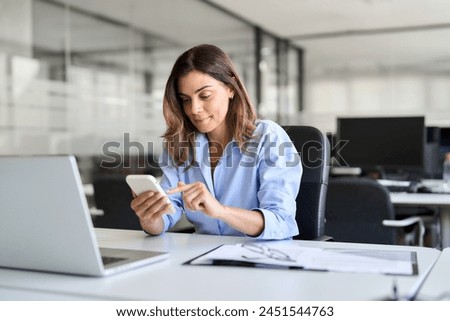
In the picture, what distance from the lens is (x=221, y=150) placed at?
2.00m

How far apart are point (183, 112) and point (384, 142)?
8.02 ft

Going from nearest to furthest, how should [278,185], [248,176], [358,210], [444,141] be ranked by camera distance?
[278,185] < [248,176] < [358,210] < [444,141]

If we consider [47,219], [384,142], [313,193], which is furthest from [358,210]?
[47,219]

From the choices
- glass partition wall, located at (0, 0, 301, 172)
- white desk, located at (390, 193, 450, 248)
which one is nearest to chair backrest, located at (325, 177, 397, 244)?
white desk, located at (390, 193, 450, 248)

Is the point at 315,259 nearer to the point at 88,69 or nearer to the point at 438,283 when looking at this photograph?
the point at 438,283

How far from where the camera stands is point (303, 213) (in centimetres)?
206

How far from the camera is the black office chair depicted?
293cm

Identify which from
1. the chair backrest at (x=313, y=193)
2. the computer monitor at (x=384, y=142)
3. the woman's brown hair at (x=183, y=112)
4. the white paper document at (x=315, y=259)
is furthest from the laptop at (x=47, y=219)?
A: the computer monitor at (x=384, y=142)

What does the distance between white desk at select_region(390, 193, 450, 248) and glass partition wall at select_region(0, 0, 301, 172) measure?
117 inches

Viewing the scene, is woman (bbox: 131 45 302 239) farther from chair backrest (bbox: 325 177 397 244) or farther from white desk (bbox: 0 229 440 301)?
chair backrest (bbox: 325 177 397 244)

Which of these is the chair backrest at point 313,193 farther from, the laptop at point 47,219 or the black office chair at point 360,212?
the laptop at point 47,219

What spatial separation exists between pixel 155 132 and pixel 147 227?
465 cm

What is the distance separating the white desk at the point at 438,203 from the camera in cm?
321
